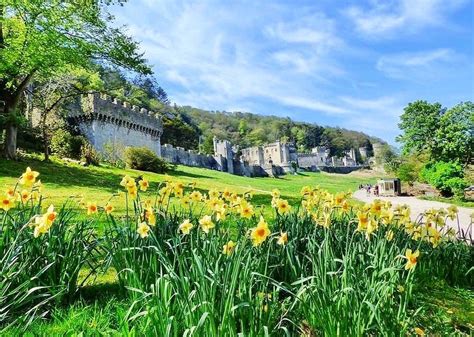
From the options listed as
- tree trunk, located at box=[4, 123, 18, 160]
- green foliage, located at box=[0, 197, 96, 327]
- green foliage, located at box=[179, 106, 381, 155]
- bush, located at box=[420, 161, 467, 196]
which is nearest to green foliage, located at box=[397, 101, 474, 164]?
bush, located at box=[420, 161, 467, 196]

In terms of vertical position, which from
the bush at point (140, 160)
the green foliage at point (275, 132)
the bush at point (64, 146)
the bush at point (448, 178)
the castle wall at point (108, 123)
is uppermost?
the green foliage at point (275, 132)

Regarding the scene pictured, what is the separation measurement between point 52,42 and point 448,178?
25.1 meters

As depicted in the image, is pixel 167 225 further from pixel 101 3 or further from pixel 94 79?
pixel 94 79

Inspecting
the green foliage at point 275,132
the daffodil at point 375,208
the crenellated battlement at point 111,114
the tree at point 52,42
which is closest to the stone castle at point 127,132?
the crenellated battlement at point 111,114

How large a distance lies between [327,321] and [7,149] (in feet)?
65.7

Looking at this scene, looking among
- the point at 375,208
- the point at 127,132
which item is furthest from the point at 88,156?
the point at 375,208

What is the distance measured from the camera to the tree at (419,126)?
33.0m

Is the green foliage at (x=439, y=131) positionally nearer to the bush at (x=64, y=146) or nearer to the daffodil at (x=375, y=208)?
the bush at (x=64, y=146)

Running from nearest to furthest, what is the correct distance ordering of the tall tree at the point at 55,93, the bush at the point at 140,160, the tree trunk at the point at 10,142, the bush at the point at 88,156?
the tree trunk at the point at 10,142 < the tall tree at the point at 55,93 < the bush at the point at 88,156 < the bush at the point at 140,160

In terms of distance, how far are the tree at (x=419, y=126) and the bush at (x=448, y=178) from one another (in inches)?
165

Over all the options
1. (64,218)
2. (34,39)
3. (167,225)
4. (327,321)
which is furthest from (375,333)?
(34,39)

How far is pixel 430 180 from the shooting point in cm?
2927

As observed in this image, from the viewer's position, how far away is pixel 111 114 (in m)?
34.2

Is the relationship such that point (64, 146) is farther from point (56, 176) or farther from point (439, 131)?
point (439, 131)
